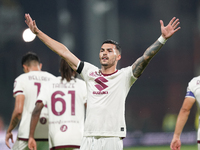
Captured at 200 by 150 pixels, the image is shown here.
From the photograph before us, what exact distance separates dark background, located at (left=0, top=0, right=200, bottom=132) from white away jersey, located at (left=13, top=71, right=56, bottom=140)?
1397 centimetres

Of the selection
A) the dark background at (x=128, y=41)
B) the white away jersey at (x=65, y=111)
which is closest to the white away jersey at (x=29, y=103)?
the white away jersey at (x=65, y=111)

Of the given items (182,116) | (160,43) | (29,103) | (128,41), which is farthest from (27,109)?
(128,41)

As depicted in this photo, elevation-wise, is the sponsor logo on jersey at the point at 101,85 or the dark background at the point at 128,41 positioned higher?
the dark background at the point at 128,41

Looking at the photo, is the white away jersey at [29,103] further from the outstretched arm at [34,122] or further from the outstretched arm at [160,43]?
the outstretched arm at [160,43]

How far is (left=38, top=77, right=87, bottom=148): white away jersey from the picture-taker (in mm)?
5730

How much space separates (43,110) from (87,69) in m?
1.88

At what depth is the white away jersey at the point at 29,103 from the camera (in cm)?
632

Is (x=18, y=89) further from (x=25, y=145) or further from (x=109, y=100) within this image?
(x=109, y=100)

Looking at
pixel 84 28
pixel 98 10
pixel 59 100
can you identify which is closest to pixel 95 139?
pixel 59 100

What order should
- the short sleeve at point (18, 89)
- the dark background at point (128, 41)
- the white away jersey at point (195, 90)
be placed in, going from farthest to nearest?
1. the dark background at point (128, 41)
2. the short sleeve at point (18, 89)
3. the white away jersey at point (195, 90)

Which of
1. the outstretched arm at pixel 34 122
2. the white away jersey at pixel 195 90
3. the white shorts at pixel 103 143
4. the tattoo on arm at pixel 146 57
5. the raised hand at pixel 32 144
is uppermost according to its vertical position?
the tattoo on arm at pixel 146 57

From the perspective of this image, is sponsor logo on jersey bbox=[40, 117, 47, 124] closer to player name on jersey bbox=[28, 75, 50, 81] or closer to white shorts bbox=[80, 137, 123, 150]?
player name on jersey bbox=[28, 75, 50, 81]

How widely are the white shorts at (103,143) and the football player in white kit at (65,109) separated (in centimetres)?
125

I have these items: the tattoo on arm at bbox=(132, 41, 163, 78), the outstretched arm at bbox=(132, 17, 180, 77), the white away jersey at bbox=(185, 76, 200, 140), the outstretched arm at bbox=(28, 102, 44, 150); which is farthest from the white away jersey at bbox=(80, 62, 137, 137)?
the outstretched arm at bbox=(28, 102, 44, 150)
